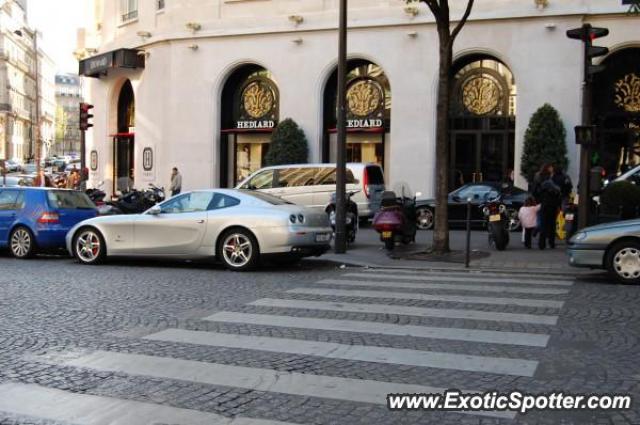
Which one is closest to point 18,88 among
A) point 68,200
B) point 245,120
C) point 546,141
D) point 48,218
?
point 245,120

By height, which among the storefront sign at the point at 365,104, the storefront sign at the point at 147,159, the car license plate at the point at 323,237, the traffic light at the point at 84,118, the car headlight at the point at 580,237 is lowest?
the car license plate at the point at 323,237

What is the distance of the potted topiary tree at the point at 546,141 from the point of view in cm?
2323

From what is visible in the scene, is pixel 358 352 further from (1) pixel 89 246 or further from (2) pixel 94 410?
(1) pixel 89 246

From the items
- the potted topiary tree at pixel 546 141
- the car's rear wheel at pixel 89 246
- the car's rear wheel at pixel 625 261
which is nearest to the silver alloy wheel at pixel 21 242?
the car's rear wheel at pixel 89 246

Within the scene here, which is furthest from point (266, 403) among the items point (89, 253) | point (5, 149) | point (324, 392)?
point (5, 149)

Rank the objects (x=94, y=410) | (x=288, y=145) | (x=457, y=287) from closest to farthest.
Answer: (x=94, y=410) → (x=457, y=287) → (x=288, y=145)

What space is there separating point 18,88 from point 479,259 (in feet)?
378

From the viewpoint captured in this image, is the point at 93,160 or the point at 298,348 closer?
the point at 298,348

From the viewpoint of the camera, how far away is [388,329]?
7547mm

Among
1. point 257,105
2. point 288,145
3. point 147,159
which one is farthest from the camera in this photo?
point 147,159

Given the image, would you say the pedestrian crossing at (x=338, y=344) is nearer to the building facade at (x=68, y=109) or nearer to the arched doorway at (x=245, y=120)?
the arched doorway at (x=245, y=120)

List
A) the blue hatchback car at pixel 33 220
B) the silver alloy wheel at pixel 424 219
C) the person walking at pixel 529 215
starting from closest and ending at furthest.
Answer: the blue hatchback car at pixel 33 220, the person walking at pixel 529 215, the silver alloy wheel at pixel 424 219

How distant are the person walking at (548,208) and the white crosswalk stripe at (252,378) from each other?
11.2 m

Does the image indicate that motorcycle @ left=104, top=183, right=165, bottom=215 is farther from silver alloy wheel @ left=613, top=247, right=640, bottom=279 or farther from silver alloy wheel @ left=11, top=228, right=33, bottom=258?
silver alloy wheel @ left=613, top=247, right=640, bottom=279
